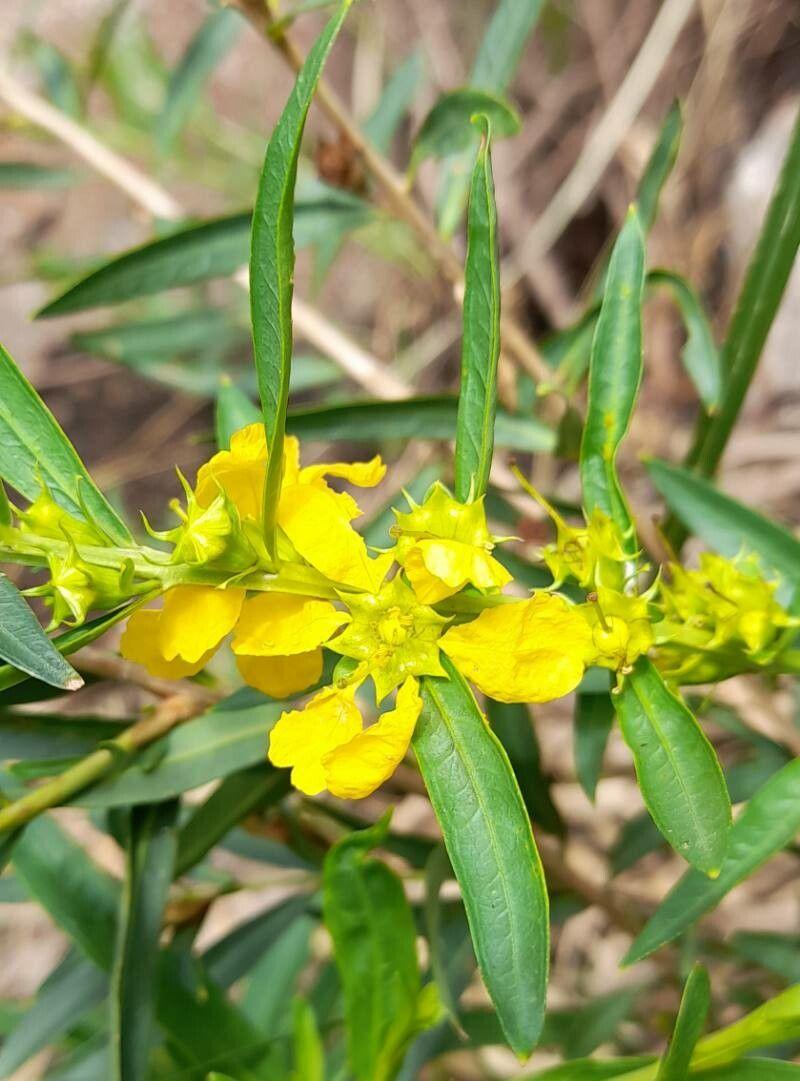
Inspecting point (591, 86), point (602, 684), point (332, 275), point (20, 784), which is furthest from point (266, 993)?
point (591, 86)

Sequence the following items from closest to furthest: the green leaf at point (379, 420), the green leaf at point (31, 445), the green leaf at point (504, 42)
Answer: the green leaf at point (31, 445), the green leaf at point (379, 420), the green leaf at point (504, 42)

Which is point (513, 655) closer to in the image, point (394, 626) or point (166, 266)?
point (394, 626)

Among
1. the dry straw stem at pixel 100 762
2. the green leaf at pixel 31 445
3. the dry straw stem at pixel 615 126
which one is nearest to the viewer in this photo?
the green leaf at pixel 31 445

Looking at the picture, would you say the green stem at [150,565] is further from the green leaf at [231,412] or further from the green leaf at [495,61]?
the green leaf at [495,61]

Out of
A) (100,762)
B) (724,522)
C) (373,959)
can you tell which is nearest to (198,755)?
(100,762)

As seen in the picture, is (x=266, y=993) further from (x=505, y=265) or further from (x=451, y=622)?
(x=505, y=265)

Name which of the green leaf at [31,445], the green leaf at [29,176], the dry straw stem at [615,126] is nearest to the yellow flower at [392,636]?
the green leaf at [31,445]
